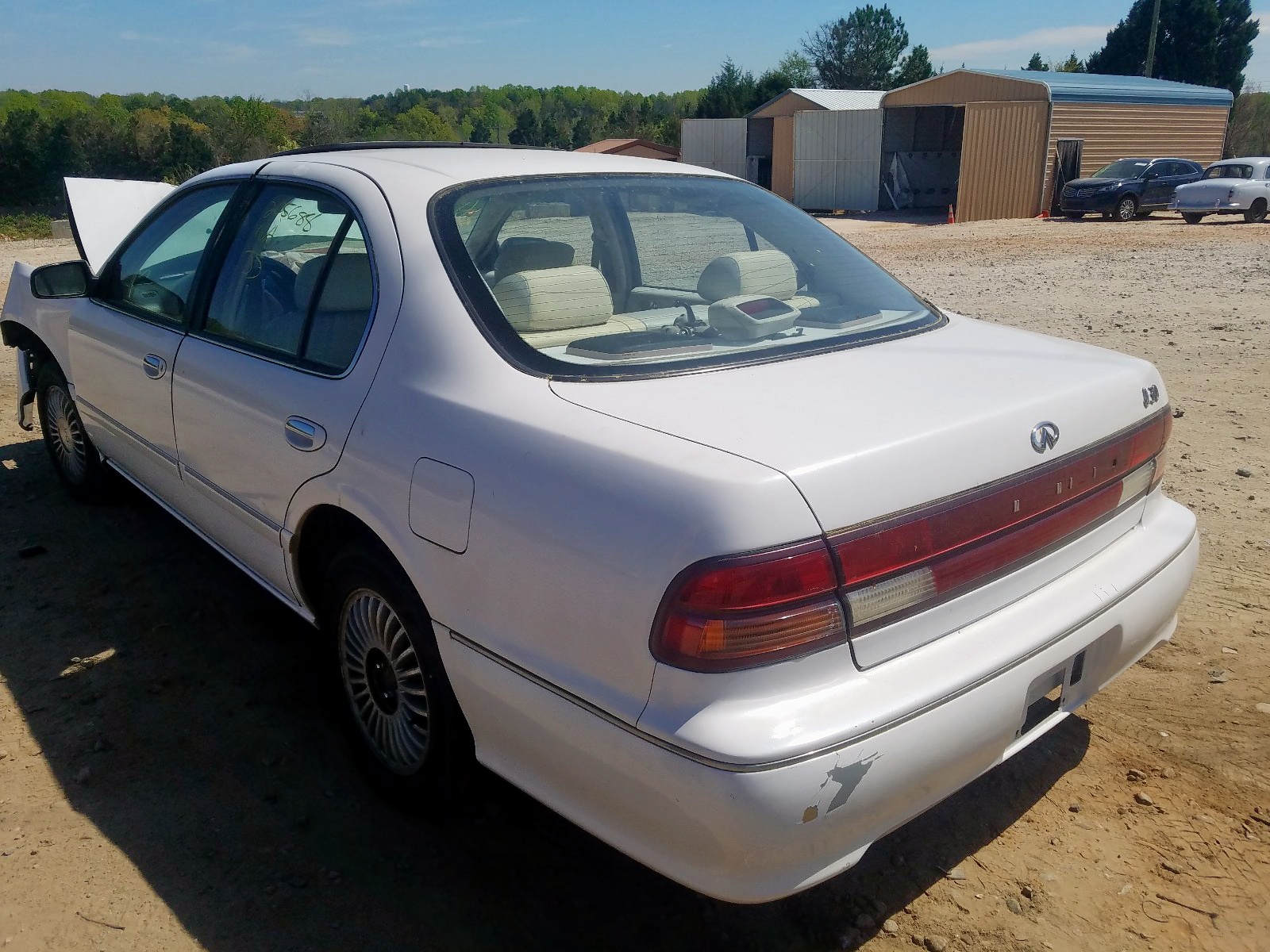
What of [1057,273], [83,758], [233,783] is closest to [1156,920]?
[233,783]

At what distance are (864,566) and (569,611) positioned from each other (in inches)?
23.0

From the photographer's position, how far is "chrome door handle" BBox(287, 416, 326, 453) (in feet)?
9.21

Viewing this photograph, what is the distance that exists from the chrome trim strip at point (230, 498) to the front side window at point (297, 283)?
487 mm

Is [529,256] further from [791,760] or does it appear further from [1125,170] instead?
[1125,170]

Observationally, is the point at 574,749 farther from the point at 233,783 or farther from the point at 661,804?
the point at 233,783

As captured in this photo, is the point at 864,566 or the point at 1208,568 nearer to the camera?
the point at 864,566

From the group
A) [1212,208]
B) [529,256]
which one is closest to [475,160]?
[529,256]

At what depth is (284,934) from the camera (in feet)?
8.23

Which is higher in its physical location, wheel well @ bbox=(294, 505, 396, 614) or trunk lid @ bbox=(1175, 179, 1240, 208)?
wheel well @ bbox=(294, 505, 396, 614)

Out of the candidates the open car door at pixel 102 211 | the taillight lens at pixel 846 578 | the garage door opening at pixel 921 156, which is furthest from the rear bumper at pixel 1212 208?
the taillight lens at pixel 846 578

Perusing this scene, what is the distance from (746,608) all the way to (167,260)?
3192 mm

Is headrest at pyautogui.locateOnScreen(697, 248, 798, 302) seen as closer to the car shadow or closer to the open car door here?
the car shadow

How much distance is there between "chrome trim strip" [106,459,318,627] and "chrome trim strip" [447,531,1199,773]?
3.25 feet

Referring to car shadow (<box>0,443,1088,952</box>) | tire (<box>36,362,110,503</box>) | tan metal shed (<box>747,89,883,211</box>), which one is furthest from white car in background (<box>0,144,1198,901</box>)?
tan metal shed (<box>747,89,883,211</box>)
